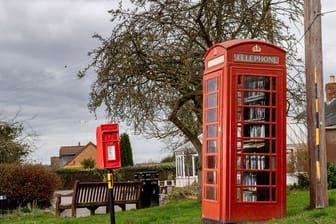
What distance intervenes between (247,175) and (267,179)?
39cm

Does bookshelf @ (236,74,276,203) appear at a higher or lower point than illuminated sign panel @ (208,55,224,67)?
lower

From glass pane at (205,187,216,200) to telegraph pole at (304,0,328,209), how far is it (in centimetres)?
192

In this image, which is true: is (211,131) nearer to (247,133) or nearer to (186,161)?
(247,133)

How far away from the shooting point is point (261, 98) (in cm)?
1055

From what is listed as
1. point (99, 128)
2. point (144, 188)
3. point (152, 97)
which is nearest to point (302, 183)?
point (144, 188)

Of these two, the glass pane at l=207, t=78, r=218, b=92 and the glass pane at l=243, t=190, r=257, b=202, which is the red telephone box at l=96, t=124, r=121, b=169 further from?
the glass pane at l=243, t=190, r=257, b=202

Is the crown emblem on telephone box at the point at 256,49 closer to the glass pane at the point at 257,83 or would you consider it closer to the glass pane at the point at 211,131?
the glass pane at the point at 257,83

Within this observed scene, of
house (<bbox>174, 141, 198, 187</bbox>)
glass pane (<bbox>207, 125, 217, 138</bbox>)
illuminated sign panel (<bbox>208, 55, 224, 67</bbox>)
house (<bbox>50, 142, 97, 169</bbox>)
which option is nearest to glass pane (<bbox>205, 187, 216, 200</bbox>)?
glass pane (<bbox>207, 125, 217, 138</bbox>)

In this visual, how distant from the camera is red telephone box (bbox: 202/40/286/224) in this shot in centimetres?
1030

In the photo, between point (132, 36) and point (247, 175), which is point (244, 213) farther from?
point (132, 36)

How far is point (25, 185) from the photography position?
23453mm

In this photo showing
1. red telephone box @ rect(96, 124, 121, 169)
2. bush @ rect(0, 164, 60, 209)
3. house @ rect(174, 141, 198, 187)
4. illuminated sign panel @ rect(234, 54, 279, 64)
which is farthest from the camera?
house @ rect(174, 141, 198, 187)

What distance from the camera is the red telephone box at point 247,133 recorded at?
10.3 metres

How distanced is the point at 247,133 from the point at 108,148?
2.74 metres
